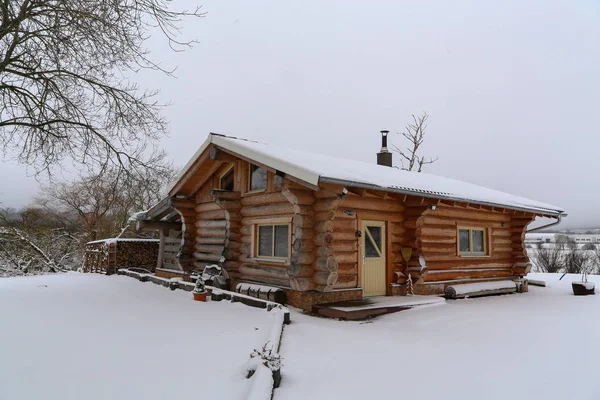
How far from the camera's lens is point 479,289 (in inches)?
460

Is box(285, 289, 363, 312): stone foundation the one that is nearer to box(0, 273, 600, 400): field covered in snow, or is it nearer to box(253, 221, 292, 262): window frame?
box(0, 273, 600, 400): field covered in snow

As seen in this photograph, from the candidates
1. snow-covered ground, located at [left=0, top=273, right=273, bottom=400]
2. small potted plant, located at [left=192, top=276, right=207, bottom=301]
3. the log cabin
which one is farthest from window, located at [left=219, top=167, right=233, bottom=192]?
snow-covered ground, located at [left=0, top=273, right=273, bottom=400]

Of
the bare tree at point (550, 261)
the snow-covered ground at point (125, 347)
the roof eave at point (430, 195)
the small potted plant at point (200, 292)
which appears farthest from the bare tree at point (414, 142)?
the snow-covered ground at point (125, 347)

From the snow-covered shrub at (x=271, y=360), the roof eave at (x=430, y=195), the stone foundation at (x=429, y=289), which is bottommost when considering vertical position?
the snow-covered shrub at (x=271, y=360)

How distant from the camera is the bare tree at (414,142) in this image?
29719 mm

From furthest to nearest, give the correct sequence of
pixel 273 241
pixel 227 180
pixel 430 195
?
pixel 227 180
pixel 273 241
pixel 430 195

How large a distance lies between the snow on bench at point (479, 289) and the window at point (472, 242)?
3.42ft

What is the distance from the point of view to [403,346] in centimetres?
602

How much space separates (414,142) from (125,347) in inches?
1096

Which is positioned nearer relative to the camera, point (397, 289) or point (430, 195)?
point (430, 195)

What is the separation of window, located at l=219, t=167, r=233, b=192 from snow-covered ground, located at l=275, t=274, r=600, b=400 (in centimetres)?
536

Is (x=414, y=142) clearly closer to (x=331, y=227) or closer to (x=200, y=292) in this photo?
(x=331, y=227)

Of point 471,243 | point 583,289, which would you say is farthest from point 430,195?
point 583,289

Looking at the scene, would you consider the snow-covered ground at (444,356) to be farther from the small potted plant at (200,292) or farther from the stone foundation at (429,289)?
the small potted plant at (200,292)
